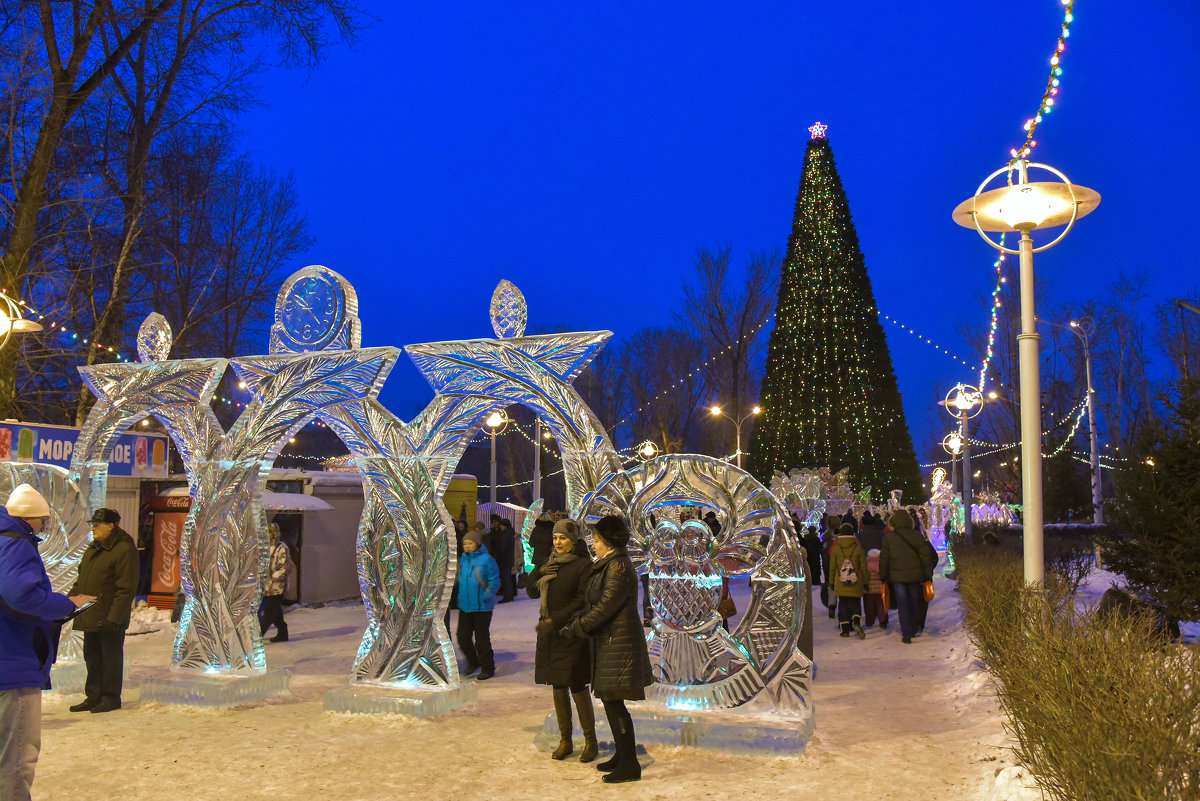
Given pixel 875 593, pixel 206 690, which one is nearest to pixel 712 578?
pixel 206 690

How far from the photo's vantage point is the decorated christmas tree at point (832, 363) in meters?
30.9

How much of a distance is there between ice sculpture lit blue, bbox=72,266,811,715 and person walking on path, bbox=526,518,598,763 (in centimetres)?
85

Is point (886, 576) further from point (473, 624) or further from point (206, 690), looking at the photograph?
point (206, 690)

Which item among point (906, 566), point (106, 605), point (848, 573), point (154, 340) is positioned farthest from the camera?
point (848, 573)

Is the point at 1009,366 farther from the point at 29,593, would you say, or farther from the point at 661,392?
the point at 29,593

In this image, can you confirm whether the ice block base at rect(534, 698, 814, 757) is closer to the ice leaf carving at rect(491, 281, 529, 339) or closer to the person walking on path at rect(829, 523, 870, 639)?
the ice leaf carving at rect(491, 281, 529, 339)

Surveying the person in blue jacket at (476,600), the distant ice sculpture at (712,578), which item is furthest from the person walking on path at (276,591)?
the distant ice sculpture at (712,578)

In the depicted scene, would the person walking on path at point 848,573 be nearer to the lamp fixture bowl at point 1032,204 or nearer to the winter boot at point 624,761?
the lamp fixture bowl at point 1032,204

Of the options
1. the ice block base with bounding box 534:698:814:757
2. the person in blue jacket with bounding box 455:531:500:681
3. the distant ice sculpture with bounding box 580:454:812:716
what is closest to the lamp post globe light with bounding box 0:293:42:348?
the person in blue jacket with bounding box 455:531:500:681

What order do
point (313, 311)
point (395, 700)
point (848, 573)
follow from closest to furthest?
point (395, 700), point (313, 311), point (848, 573)

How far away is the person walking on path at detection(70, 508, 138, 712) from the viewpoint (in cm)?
800

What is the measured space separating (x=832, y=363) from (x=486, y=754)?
26495 millimetres

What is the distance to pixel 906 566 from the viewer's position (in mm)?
11469

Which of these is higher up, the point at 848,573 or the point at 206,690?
the point at 848,573
